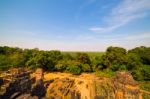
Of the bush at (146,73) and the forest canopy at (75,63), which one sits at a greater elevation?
the forest canopy at (75,63)

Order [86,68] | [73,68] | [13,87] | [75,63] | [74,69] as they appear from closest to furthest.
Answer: [13,87], [74,69], [73,68], [75,63], [86,68]

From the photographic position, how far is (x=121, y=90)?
13.5 m

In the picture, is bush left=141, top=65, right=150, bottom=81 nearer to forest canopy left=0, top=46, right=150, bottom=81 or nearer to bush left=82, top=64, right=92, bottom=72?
forest canopy left=0, top=46, right=150, bottom=81

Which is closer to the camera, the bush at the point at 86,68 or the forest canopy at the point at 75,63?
the forest canopy at the point at 75,63

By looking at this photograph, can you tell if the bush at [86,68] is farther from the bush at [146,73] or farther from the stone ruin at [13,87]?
the stone ruin at [13,87]

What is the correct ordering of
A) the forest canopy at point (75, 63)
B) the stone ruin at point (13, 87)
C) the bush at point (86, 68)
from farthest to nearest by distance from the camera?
the bush at point (86, 68) < the forest canopy at point (75, 63) < the stone ruin at point (13, 87)

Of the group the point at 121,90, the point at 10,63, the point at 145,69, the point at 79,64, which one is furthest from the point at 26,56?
the point at 121,90

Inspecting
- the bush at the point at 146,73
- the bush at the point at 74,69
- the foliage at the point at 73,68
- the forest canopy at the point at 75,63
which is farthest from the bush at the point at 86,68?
the bush at the point at 146,73

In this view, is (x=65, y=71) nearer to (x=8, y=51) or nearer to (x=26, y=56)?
(x=26, y=56)

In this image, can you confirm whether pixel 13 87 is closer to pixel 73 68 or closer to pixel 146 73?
pixel 73 68

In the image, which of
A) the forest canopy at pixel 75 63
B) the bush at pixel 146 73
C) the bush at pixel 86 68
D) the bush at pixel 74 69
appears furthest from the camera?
the bush at pixel 86 68

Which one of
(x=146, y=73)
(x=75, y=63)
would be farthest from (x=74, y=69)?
(x=146, y=73)

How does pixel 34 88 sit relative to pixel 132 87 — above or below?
below

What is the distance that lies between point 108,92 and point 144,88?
14276mm
